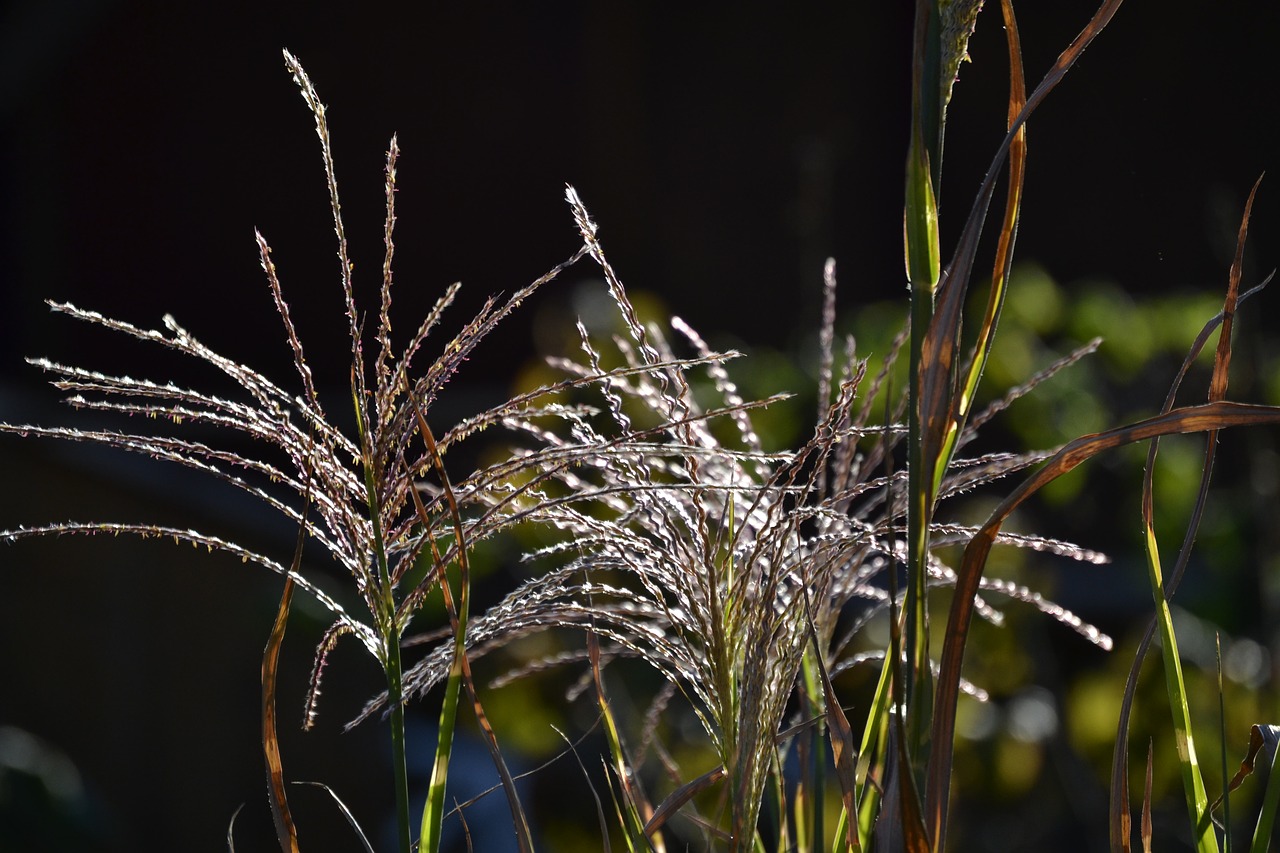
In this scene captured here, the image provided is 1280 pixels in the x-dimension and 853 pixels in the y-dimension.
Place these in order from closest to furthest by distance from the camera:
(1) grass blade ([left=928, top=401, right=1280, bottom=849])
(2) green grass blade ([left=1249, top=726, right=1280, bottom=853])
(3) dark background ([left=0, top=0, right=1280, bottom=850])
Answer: (1) grass blade ([left=928, top=401, right=1280, bottom=849])
(2) green grass blade ([left=1249, top=726, right=1280, bottom=853])
(3) dark background ([left=0, top=0, right=1280, bottom=850])

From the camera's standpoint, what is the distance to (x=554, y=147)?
6348 mm

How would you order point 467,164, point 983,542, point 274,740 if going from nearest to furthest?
point 983,542 < point 274,740 < point 467,164

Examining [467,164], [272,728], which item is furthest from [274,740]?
[467,164]

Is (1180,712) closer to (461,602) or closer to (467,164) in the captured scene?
(461,602)

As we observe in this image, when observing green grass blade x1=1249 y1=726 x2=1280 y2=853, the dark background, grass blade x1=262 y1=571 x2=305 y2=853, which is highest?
the dark background

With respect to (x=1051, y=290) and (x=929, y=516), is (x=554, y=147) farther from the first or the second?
(x=929, y=516)

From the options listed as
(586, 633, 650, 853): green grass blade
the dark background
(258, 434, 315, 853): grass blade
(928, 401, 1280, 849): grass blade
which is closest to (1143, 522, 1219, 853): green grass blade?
(928, 401, 1280, 849): grass blade

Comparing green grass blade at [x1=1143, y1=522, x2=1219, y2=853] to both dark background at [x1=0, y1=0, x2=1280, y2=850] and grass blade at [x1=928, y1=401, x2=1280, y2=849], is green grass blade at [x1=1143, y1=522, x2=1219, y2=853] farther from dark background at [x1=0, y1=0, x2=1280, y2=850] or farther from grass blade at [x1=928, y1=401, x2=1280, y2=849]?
dark background at [x1=0, y1=0, x2=1280, y2=850]

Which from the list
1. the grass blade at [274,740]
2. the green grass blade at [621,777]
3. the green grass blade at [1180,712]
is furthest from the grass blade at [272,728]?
the green grass blade at [1180,712]

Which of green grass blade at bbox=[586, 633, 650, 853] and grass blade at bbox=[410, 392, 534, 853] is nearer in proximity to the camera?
grass blade at bbox=[410, 392, 534, 853]

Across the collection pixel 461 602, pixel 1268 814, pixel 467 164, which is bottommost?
pixel 1268 814

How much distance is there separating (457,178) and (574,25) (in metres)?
0.94

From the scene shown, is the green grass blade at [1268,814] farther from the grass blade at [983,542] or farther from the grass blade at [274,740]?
the grass blade at [274,740]

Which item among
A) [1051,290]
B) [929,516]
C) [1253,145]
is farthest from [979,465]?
[1253,145]
